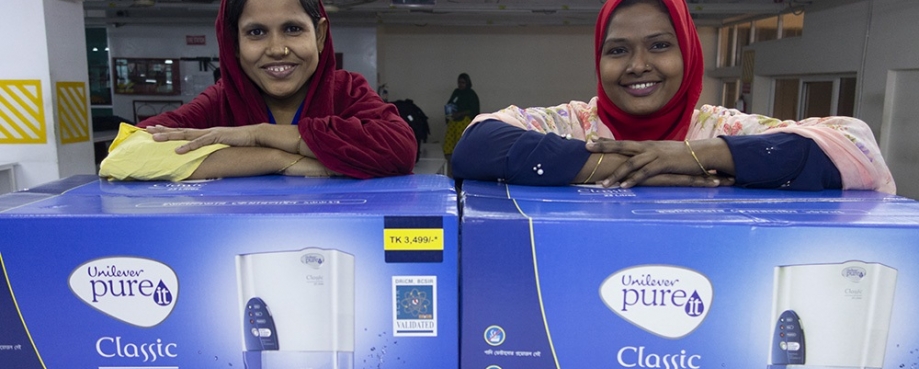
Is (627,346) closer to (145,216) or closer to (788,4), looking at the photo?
(145,216)

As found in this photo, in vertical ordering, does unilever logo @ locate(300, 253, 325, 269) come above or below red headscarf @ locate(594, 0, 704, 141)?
below

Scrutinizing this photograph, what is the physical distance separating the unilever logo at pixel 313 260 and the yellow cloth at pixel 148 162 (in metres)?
0.38

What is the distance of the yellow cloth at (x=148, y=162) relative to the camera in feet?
2.92

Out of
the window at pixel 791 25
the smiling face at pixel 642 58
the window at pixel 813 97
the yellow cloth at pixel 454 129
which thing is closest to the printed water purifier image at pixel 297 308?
the smiling face at pixel 642 58

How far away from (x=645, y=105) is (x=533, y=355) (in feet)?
2.31

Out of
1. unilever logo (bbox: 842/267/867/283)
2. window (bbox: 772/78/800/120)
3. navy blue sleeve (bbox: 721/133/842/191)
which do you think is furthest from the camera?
window (bbox: 772/78/800/120)

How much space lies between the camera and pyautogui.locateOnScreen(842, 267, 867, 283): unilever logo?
598 mm

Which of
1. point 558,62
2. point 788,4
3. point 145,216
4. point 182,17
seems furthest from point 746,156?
point 558,62

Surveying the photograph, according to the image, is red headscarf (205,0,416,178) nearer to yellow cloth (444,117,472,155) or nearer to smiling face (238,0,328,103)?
smiling face (238,0,328,103)

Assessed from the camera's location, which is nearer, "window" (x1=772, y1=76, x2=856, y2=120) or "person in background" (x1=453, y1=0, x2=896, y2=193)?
"person in background" (x1=453, y1=0, x2=896, y2=193)

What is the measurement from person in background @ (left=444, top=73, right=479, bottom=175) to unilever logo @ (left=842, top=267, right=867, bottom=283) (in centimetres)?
630

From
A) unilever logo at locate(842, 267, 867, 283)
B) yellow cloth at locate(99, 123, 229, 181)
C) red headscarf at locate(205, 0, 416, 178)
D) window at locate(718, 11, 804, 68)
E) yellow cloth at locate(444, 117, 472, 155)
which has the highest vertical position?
window at locate(718, 11, 804, 68)

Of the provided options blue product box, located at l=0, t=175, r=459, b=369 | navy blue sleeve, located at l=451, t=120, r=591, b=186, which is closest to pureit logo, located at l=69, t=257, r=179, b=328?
blue product box, located at l=0, t=175, r=459, b=369

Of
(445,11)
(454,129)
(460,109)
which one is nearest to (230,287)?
(445,11)
